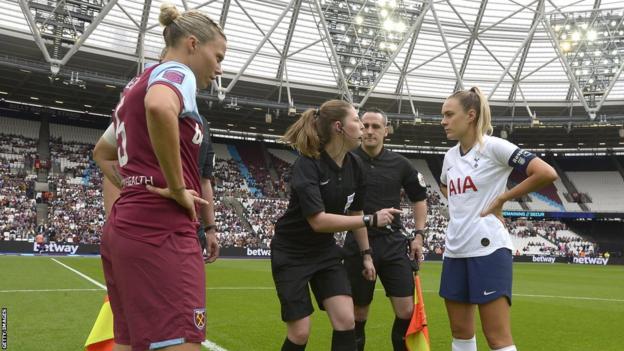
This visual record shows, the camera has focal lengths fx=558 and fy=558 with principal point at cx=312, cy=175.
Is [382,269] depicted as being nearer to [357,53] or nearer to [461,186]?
[461,186]

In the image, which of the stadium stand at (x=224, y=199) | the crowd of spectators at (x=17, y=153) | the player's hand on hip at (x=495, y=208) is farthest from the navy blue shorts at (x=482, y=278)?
the crowd of spectators at (x=17, y=153)

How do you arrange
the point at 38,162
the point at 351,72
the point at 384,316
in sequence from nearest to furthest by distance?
the point at 384,316
the point at 351,72
the point at 38,162

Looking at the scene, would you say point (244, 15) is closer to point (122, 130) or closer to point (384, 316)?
point (384, 316)

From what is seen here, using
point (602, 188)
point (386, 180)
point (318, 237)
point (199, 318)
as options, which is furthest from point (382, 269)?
point (602, 188)

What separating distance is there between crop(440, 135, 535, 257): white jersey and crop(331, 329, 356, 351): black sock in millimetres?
918

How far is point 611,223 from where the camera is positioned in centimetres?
5294

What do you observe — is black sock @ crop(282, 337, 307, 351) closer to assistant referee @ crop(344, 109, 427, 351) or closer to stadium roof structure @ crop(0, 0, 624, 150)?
assistant referee @ crop(344, 109, 427, 351)

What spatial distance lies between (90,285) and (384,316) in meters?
7.33

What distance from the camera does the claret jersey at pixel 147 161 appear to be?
2494 mm

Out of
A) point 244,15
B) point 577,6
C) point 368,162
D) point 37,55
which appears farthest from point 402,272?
point 577,6

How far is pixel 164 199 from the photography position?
99.6 inches

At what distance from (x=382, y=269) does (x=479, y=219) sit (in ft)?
5.01

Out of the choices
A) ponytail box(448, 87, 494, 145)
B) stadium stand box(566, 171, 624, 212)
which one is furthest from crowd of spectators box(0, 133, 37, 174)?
stadium stand box(566, 171, 624, 212)

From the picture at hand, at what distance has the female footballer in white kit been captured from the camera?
144 inches
